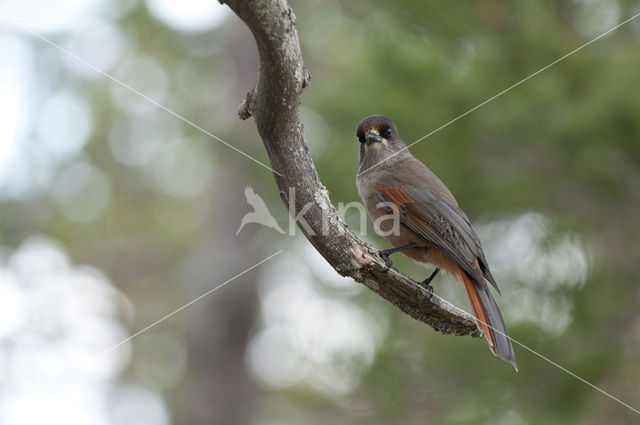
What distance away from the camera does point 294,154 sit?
271 cm

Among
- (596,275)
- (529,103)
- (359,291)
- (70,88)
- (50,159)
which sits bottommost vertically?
(50,159)

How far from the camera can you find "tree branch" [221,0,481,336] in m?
2.35

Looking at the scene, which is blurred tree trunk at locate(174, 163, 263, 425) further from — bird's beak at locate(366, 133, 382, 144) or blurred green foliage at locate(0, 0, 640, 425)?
bird's beak at locate(366, 133, 382, 144)

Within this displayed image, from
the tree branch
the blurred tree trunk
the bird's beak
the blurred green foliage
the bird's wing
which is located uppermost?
the tree branch

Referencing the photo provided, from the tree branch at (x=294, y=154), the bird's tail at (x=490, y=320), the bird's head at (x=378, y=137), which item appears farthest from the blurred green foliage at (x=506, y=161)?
the tree branch at (x=294, y=154)

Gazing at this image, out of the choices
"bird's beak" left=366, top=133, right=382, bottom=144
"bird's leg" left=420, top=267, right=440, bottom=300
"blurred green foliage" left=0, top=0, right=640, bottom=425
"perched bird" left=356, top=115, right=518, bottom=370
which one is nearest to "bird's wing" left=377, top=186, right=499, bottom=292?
"perched bird" left=356, top=115, right=518, bottom=370

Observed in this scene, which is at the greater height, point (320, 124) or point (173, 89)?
point (320, 124)

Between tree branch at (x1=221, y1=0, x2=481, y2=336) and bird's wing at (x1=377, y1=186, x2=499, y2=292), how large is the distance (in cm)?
48

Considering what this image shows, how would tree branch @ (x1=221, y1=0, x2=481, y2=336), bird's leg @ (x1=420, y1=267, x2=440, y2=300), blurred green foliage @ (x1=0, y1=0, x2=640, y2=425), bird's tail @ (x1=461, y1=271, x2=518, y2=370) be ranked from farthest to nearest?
1. blurred green foliage @ (x1=0, y1=0, x2=640, y2=425)
2. bird's leg @ (x1=420, y1=267, x2=440, y2=300)
3. bird's tail @ (x1=461, y1=271, x2=518, y2=370)
4. tree branch @ (x1=221, y1=0, x2=481, y2=336)

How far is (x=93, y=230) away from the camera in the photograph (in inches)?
537

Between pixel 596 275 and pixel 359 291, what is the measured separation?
88.4 inches

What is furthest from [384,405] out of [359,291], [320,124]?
[320,124]

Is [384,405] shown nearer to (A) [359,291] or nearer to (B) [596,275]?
(A) [359,291]

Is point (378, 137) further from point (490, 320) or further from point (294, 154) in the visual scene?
point (294, 154)
